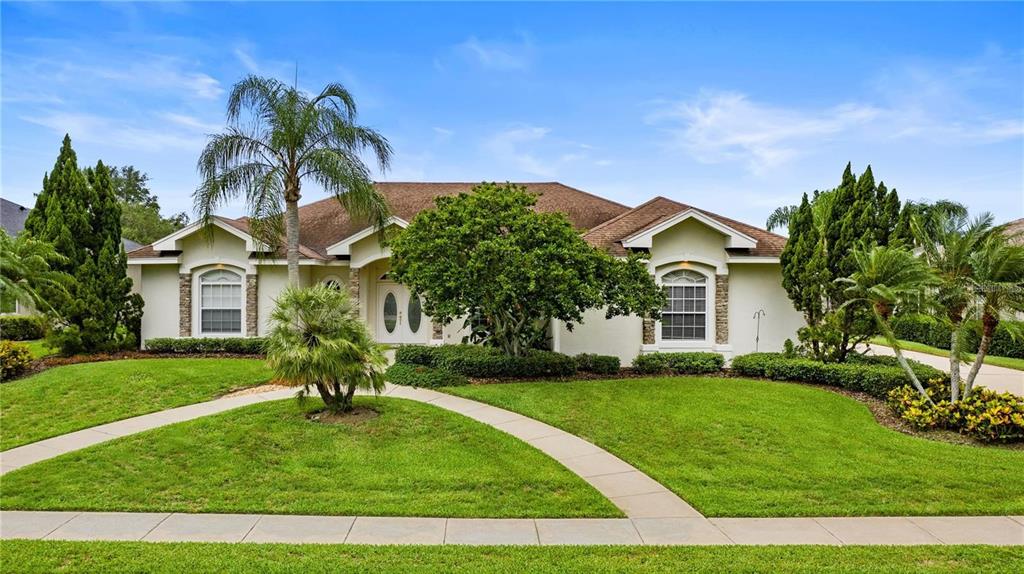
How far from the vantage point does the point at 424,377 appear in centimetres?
1244

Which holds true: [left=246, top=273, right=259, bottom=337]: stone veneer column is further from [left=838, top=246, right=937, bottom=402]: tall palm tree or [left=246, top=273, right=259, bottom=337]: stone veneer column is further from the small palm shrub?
[left=838, top=246, right=937, bottom=402]: tall palm tree

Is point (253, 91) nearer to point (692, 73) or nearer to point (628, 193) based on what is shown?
point (692, 73)

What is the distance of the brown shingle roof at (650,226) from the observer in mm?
15656

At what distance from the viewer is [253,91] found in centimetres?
1369

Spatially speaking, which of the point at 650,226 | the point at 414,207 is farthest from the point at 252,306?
the point at 650,226

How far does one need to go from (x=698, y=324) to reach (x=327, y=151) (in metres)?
11.3

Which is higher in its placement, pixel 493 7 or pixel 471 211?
pixel 493 7

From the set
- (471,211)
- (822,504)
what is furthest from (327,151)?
(822,504)

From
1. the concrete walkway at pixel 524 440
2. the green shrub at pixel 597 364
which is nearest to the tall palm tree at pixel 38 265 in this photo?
the concrete walkway at pixel 524 440

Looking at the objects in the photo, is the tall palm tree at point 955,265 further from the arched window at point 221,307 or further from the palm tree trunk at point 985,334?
the arched window at point 221,307

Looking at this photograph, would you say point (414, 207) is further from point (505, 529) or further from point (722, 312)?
point (505, 529)

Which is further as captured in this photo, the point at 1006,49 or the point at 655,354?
the point at 655,354

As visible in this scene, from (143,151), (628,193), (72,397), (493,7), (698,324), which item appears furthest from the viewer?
(628,193)

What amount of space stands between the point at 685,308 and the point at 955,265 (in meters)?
6.79
